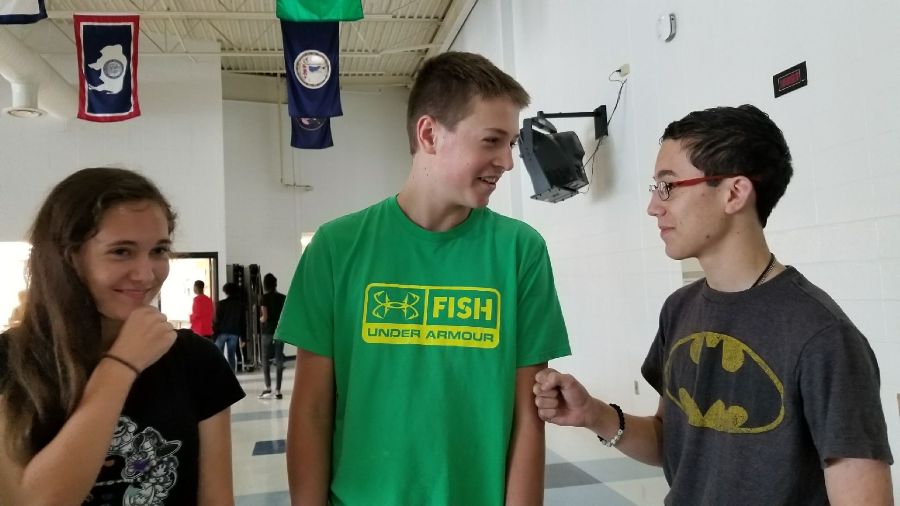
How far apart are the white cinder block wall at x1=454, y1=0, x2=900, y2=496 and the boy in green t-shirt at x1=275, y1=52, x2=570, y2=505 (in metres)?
1.95

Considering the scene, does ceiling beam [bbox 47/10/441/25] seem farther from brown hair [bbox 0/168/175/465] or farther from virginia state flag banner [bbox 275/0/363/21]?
brown hair [bbox 0/168/175/465]

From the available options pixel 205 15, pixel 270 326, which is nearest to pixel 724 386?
pixel 270 326

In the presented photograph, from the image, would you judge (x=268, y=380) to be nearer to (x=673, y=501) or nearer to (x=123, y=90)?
(x=123, y=90)

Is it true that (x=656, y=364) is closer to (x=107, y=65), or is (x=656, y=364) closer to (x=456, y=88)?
(x=456, y=88)

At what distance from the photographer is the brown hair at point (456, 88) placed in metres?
1.35

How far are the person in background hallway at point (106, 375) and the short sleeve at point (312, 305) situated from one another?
0.73 ft

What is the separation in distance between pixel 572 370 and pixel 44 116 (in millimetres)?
9261

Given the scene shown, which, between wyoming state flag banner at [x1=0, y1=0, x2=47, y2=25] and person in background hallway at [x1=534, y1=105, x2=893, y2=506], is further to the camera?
wyoming state flag banner at [x1=0, y1=0, x2=47, y2=25]

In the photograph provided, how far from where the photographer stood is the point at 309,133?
938cm

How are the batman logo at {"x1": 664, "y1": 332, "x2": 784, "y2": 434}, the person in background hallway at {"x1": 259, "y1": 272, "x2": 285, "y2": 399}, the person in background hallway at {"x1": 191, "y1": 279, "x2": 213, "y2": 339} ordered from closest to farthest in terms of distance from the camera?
the batman logo at {"x1": 664, "y1": 332, "x2": 784, "y2": 434} → the person in background hallway at {"x1": 259, "y1": 272, "x2": 285, "y2": 399} → the person in background hallway at {"x1": 191, "y1": 279, "x2": 213, "y2": 339}

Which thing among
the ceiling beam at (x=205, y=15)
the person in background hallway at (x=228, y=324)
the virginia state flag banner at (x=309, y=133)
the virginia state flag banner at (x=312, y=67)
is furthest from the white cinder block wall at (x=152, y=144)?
the virginia state flag banner at (x=312, y=67)

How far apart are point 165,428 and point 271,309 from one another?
7.05 m

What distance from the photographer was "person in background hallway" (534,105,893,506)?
105 cm

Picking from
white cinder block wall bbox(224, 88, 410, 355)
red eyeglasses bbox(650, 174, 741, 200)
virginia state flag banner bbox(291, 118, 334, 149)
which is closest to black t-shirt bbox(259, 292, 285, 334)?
virginia state flag banner bbox(291, 118, 334, 149)
